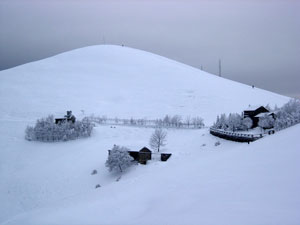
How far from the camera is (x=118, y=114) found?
69312 mm

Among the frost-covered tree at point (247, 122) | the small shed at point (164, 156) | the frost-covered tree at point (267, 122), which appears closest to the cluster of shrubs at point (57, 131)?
the small shed at point (164, 156)

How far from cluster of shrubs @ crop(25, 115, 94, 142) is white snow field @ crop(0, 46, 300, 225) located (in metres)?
1.93

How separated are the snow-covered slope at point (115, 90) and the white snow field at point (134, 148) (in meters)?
0.34

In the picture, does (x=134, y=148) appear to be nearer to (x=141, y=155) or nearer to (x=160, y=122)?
(x=141, y=155)

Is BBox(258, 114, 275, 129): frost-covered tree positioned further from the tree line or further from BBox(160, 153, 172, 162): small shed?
the tree line

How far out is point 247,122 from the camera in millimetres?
42844

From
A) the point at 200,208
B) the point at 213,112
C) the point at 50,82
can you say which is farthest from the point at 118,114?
the point at 200,208

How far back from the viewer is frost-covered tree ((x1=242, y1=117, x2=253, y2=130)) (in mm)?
42597

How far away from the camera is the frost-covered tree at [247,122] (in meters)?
42.6

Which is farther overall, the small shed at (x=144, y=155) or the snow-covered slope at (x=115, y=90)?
the snow-covered slope at (x=115, y=90)

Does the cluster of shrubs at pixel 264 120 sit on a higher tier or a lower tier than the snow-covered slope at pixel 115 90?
lower

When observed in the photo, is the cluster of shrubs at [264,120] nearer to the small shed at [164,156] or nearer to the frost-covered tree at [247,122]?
the frost-covered tree at [247,122]

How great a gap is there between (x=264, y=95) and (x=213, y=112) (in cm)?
3171

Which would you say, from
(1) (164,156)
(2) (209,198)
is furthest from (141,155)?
(2) (209,198)
